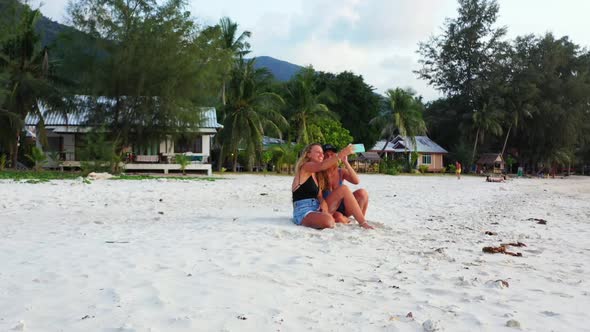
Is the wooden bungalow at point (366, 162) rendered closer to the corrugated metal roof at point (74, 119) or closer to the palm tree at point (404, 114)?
the palm tree at point (404, 114)

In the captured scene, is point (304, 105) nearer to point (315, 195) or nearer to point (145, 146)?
point (145, 146)

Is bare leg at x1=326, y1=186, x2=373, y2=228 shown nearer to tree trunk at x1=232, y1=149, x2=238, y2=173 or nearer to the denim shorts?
the denim shorts

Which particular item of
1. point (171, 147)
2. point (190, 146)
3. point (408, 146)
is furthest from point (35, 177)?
point (408, 146)

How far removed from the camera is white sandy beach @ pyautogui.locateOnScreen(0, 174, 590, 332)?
262 cm

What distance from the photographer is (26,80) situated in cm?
2506

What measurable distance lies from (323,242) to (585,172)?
6278 centimetres

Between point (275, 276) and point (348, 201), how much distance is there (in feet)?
8.92

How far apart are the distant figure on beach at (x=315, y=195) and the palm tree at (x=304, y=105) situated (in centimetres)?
2743

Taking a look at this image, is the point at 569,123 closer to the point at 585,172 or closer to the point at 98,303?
the point at 585,172

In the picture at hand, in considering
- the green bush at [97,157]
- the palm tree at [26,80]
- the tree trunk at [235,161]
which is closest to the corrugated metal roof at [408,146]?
the tree trunk at [235,161]

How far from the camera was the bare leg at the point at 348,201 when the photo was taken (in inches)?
239

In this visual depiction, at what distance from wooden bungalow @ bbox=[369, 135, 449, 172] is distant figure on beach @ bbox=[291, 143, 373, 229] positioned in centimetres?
3643

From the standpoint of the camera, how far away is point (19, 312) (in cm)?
261

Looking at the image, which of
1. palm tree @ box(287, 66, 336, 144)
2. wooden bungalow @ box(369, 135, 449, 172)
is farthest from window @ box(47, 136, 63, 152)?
wooden bungalow @ box(369, 135, 449, 172)
